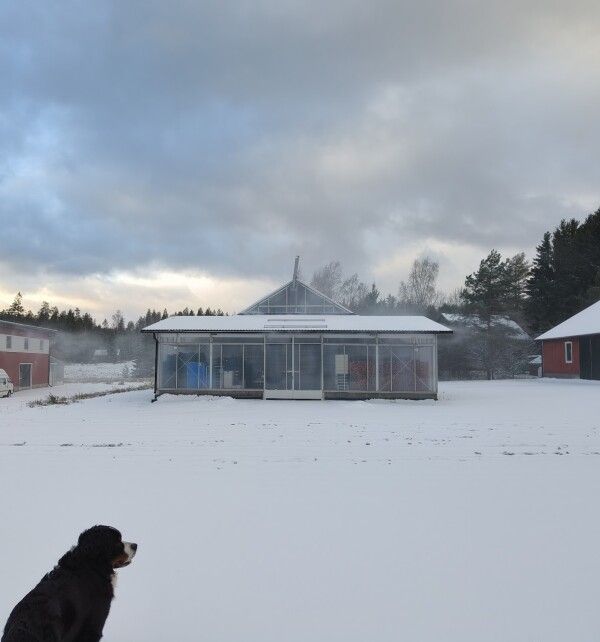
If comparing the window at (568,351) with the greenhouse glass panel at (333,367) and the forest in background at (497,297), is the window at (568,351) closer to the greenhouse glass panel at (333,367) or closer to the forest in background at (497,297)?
the forest in background at (497,297)

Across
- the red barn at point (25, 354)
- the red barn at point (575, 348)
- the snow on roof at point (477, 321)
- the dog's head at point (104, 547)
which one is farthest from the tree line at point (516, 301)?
the dog's head at point (104, 547)

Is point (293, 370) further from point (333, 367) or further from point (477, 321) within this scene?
point (477, 321)

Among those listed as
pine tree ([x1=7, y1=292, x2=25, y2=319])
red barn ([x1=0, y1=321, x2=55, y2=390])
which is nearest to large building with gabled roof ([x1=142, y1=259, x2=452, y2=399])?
red barn ([x1=0, y1=321, x2=55, y2=390])

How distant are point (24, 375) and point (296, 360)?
2062 cm

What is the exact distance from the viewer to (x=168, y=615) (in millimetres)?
3691

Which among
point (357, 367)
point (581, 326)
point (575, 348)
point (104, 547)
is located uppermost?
point (581, 326)

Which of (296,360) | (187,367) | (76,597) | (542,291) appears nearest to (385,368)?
(296,360)

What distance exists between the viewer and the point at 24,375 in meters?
33.9

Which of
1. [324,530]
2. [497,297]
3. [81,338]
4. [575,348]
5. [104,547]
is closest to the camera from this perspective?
[104,547]

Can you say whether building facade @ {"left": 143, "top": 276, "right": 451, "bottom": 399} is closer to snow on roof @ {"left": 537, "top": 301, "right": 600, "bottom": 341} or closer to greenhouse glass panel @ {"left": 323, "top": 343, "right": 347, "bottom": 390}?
greenhouse glass panel @ {"left": 323, "top": 343, "right": 347, "bottom": 390}

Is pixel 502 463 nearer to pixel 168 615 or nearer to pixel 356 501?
pixel 356 501

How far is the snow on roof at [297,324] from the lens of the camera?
2194cm

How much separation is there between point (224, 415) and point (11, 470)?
856 cm

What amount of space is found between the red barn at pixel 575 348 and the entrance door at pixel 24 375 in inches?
1313
